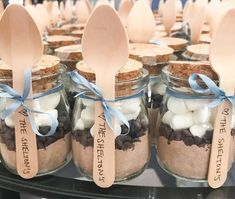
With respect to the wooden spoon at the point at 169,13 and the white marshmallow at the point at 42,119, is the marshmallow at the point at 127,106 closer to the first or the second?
the white marshmallow at the point at 42,119

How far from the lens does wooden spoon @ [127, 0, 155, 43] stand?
2.31 ft

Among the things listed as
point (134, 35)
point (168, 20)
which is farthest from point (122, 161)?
point (168, 20)

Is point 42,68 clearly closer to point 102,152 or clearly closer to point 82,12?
point 102,152

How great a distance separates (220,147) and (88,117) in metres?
0.20

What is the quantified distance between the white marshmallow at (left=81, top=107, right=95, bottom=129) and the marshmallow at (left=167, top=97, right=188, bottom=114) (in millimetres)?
123

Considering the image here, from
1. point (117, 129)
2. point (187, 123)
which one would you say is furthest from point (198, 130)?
point (117, 129)

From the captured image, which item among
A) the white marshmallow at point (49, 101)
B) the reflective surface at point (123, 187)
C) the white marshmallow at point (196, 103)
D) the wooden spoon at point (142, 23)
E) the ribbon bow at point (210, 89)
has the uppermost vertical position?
the wooden spoon at point (142, 23)

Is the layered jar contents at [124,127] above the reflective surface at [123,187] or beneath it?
above

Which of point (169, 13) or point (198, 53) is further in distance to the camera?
point (169, 13)

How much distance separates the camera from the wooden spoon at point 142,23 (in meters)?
0.71

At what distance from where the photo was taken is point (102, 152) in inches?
19.5

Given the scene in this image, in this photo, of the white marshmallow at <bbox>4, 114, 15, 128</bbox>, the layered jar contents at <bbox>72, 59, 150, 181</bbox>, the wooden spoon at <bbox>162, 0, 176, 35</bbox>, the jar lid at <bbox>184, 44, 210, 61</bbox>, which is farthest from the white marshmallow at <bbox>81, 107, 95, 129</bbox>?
the wooden spoon at <bbox>162, 0, 176, 35</bbox>

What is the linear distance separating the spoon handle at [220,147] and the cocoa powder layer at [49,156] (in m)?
0.24

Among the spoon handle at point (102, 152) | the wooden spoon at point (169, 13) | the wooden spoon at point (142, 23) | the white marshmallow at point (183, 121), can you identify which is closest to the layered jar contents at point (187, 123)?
the white marshmallow at point (183, 121)
